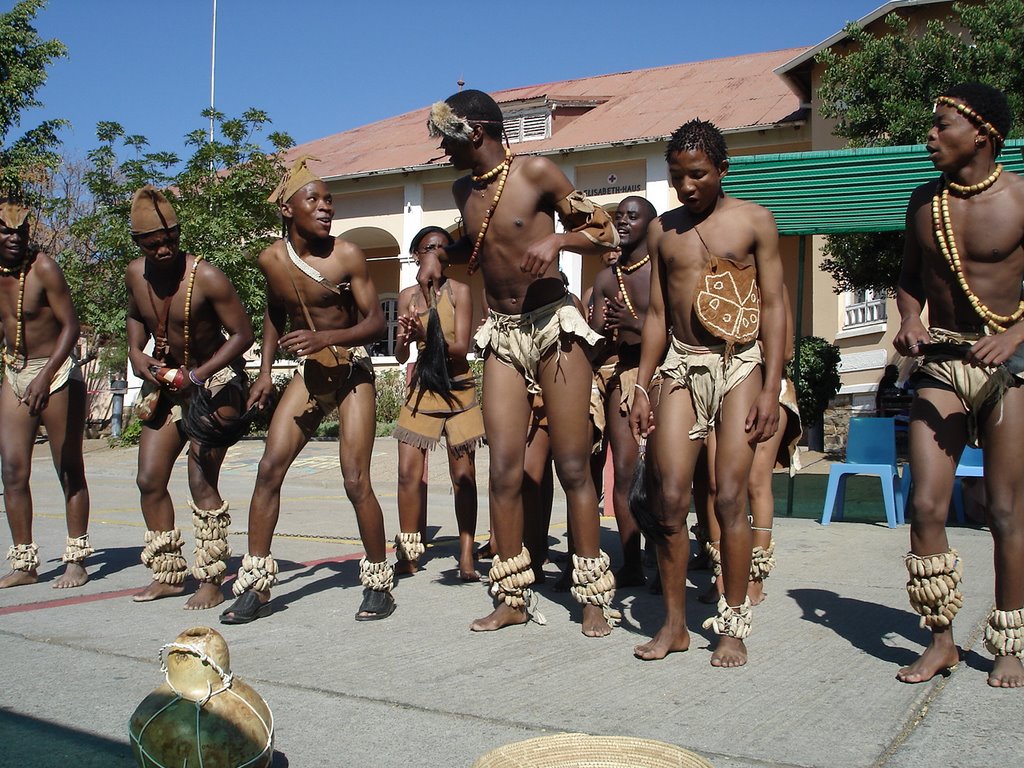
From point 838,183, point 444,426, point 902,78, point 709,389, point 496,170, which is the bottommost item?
point 444,426

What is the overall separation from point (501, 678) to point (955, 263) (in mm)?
2365

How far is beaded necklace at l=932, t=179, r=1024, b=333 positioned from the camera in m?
4.03

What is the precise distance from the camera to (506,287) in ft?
16.2

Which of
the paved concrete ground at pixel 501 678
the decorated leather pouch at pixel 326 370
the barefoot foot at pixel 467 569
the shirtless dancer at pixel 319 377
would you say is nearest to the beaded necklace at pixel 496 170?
the shirtless dancer at pixel 319 377

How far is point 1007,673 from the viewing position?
3.84m

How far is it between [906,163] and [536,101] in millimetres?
19141

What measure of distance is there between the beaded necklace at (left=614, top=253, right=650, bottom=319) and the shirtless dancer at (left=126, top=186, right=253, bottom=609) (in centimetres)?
214

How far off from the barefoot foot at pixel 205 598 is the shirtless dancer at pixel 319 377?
0.39 m

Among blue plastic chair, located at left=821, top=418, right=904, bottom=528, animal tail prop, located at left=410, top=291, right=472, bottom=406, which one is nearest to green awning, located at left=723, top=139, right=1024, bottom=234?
blue plastic chair, located at left=821, top=418, right=904, bottom=528

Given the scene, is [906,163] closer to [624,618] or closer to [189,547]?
[624,618]

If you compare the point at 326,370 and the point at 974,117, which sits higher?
the point at 974,117

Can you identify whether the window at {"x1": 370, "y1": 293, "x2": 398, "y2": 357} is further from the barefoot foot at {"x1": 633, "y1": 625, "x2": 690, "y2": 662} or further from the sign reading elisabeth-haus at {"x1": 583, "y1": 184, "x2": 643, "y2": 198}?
the barefoot foot at {"x1": 633, "y1": 625, "x2": 690, "y2": 662}

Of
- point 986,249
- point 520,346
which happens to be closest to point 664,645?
point 520,346

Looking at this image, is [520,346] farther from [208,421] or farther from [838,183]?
[838,183]
